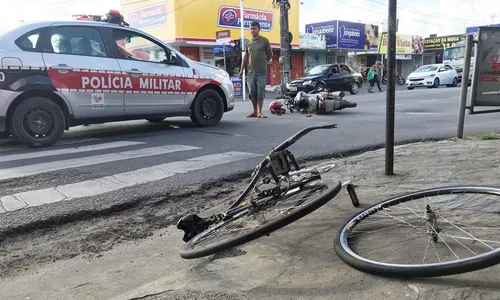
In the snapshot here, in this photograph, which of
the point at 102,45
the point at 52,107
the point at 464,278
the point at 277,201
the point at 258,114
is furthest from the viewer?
the point at 258,114

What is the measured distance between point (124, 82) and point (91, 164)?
Result: 224 centimetres

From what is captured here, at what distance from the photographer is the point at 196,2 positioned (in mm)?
26875

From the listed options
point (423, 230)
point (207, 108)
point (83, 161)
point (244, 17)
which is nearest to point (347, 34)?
point (244, 17)

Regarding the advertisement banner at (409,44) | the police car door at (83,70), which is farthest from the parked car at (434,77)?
the police car door at (83,70)

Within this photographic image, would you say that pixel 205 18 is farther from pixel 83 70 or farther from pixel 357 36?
pixel 83 70

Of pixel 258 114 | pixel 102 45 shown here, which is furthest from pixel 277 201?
pixel 258 114

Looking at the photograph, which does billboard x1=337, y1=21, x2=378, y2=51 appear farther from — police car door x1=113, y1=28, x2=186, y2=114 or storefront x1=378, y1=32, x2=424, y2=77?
police car door x1=113, y1=28, x2=186, y2=114

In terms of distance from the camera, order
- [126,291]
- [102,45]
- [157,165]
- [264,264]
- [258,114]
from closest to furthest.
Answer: [126,291] < [264,264] < [157,165] < [102,45] < [258,114]

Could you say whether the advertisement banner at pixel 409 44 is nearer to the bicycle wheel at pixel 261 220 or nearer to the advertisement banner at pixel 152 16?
the advertisement banner at pixel 152 16

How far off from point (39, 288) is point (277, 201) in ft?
5.10

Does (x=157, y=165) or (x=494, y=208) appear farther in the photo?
(x=157, y=165)

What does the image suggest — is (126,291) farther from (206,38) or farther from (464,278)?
(206,38)

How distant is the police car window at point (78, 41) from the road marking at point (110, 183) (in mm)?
2700

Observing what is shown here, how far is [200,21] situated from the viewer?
2712 centimetres
